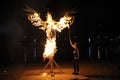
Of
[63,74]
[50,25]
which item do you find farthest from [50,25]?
[63,74]

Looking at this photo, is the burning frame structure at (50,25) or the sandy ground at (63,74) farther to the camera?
the burning frame structure at (50,25)

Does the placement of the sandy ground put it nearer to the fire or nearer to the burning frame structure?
the burning frame structure

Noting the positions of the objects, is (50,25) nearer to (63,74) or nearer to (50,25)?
(50,25)

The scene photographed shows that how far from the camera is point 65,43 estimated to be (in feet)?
139

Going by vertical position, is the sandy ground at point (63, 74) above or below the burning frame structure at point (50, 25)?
below

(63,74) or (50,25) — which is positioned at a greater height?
(50,25)

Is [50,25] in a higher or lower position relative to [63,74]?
higher

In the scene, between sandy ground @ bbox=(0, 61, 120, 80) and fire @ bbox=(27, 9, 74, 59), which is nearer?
sandy ground @ bbox=(0, 61, 120, 80)

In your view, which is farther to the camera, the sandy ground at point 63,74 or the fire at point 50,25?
the fire at point 50,25

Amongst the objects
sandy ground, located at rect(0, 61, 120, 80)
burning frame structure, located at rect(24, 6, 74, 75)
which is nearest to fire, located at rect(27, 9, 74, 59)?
burning frame structure, located at rect(24, 6, 74, 75)

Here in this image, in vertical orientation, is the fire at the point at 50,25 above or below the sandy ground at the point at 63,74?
above

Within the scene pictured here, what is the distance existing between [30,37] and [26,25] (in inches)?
62.6

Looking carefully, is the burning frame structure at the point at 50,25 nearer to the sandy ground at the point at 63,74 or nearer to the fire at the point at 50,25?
the fire at the point at 50,25

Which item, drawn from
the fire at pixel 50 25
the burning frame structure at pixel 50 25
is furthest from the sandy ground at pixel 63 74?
the fire at pixel 50 25
